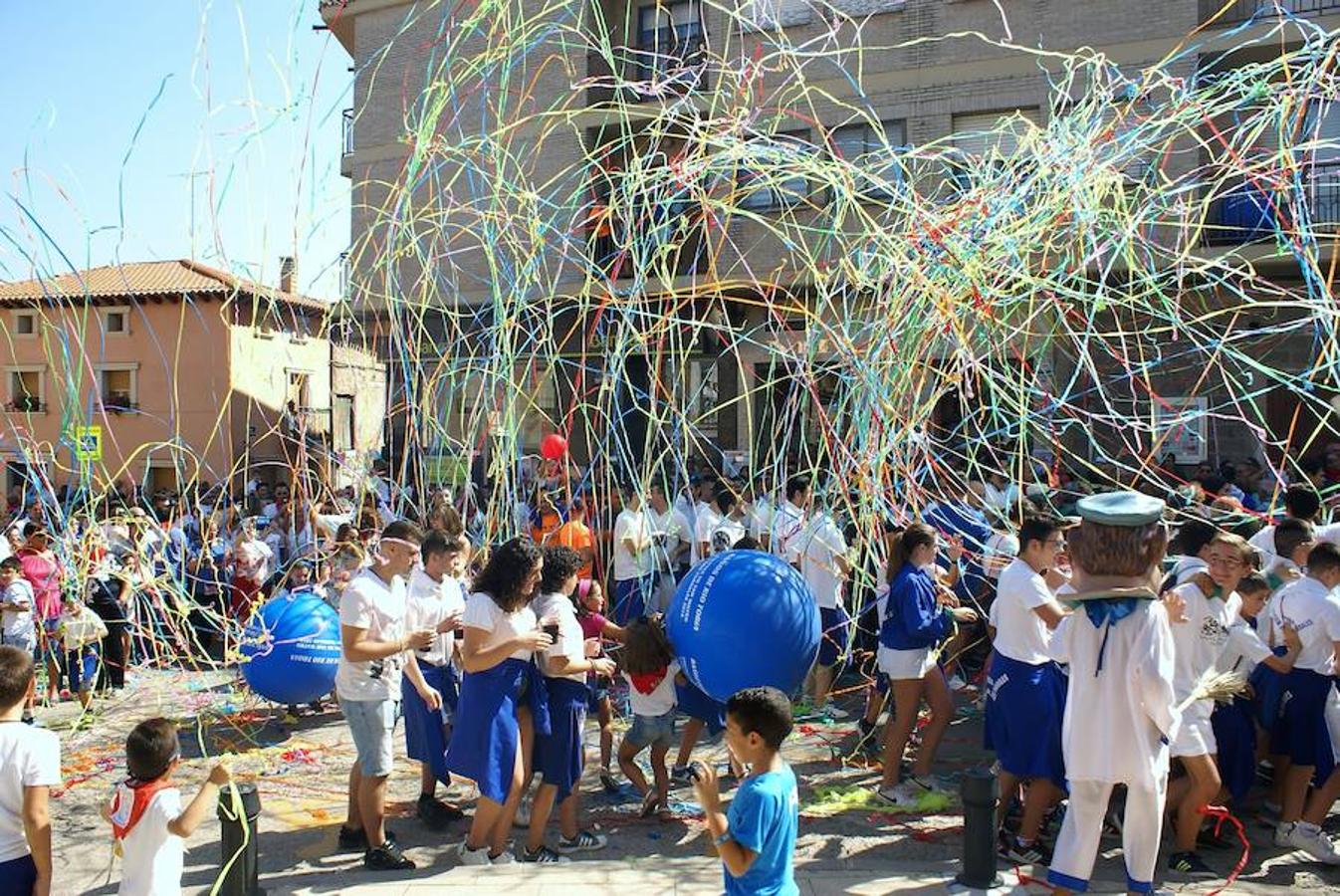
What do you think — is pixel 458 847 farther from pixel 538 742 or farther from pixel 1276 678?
pixel 1276 678

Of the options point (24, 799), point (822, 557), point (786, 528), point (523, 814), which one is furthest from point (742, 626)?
point (24, 799)

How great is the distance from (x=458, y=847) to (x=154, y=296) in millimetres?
20881

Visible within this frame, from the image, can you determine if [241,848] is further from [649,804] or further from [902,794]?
[902,794]

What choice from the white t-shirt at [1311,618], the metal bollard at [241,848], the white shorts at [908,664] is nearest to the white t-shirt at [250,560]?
the metal bollard at [241,848]

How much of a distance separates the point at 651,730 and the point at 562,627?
903 mm

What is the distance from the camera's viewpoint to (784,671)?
17.5ft

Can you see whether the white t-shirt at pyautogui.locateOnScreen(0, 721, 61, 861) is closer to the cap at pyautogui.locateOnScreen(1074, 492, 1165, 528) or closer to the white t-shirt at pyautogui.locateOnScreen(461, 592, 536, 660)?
the white t-shirt at pyautogui.locateOnScreen(461, 592, 536, 660)

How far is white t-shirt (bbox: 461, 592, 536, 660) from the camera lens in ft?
15.0

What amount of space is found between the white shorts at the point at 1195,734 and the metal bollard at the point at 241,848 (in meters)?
3.84

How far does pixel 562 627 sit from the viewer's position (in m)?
4.79

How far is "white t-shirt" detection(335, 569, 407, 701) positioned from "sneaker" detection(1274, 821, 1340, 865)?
4161 mm

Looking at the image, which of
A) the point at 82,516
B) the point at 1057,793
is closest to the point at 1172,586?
the point at 1057,793

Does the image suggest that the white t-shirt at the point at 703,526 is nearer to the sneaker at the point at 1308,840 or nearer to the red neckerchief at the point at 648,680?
the red neckerchief at the point at 648,680

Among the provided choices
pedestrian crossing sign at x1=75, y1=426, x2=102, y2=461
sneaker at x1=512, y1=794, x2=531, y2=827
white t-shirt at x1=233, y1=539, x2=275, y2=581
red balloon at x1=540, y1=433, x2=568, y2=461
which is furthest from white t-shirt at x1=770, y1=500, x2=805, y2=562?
white t-shirt at x1=233, y1=539, x2=275, y2=581
